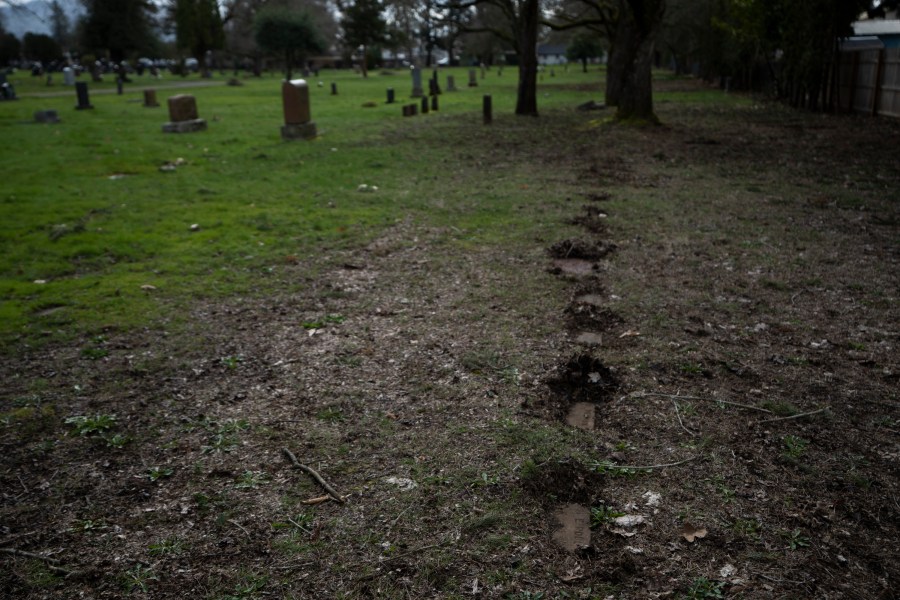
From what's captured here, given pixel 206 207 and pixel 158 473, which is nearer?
pixel 158 473

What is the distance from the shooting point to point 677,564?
2.87 m

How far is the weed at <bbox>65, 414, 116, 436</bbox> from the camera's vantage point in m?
3.99

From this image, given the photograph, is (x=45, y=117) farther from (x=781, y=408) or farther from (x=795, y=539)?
(x=795, y=539)

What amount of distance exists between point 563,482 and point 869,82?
22.9m

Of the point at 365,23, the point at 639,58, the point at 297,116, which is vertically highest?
the point at 365,23

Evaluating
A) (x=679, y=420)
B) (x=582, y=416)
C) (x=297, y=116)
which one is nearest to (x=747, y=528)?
(x=679, y=420)

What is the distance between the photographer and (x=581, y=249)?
7.43 metres

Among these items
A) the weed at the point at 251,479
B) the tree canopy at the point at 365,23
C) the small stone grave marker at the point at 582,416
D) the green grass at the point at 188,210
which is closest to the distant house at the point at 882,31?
the green grass at the point at 188,210

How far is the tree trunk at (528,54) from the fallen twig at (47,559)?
21.3m

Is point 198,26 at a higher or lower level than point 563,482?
higher

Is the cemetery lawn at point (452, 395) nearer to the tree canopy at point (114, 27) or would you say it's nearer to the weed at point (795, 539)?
the weed at point (795, 539)

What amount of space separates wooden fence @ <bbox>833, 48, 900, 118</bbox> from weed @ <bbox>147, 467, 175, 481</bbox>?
22.1 meters

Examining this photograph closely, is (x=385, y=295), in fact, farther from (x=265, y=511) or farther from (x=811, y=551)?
(x=811, y=551)

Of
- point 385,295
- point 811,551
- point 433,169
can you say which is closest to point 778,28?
point 433,169
